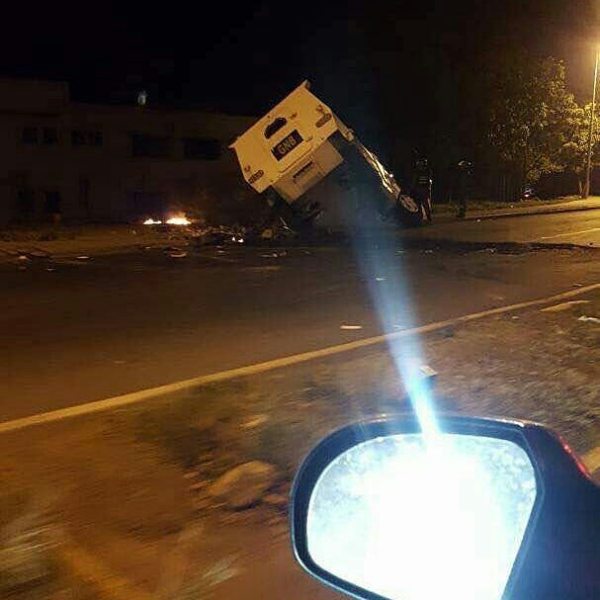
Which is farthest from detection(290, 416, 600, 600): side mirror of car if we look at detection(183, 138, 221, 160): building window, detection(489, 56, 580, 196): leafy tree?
detection(489, 56, 580, 196): leafy tree

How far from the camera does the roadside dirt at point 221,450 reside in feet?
14.3

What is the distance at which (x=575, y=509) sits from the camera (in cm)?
180

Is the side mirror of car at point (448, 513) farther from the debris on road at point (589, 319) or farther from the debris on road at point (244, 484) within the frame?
the debris on road at point (589, 319)

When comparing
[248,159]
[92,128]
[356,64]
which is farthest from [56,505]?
[356,64]

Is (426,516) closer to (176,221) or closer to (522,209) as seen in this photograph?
(176,221)

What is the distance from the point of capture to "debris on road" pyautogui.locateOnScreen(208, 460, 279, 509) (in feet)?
17.4

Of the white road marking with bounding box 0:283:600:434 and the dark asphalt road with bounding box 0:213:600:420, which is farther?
the dark asphalt road with bounding box 0:213:600:420

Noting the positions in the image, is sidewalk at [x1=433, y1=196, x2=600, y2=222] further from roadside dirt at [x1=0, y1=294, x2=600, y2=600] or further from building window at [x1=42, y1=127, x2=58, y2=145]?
roadside dirt at [x1=0, y1=294, x2=600, y2=600]

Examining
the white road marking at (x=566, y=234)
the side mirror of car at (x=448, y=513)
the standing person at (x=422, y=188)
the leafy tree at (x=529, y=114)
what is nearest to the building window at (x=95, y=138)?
the standing person at (x=422, y=188)

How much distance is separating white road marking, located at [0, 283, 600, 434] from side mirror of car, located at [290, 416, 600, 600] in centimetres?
475

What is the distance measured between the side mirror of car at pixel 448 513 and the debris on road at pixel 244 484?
2781 mm

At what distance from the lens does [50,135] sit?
34.4 metres

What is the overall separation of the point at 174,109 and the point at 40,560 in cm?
3626

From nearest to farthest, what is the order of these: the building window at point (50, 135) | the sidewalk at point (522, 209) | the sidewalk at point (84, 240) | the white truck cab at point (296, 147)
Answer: the sidewalk at point (84, 240) → the white truck cab at point (296, 147) → the building window at point (50, 135) → the sidewalk at point (522, 209)
